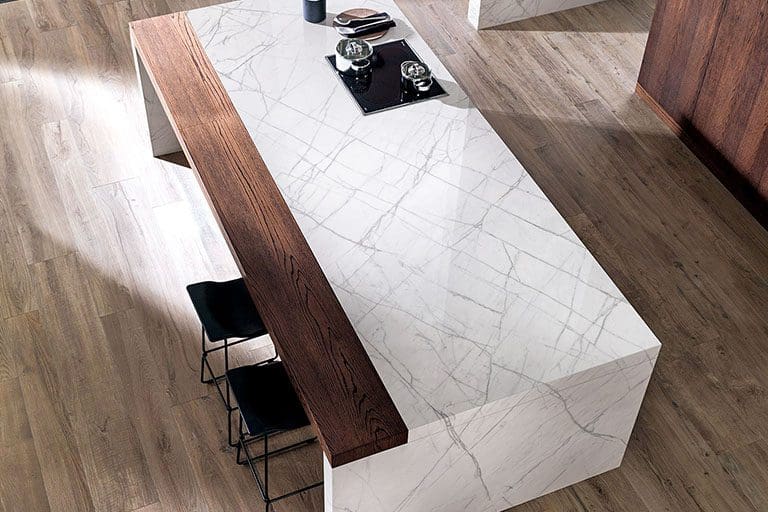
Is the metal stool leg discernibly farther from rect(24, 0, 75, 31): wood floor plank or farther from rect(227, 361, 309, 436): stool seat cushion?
rect(24, 0, 75, 31): wood floor plank

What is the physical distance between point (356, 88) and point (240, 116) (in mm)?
440

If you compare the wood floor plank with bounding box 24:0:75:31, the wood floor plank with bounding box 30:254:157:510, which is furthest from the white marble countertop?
the wood floor plank with bounding box 24:0:75:31

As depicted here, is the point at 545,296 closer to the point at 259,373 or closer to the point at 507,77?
the point at 259,373

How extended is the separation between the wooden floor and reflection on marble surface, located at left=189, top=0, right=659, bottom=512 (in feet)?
1.28

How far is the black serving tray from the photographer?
3631 millimetres

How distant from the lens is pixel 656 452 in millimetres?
3340

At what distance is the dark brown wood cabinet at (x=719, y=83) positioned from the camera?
3.96 m

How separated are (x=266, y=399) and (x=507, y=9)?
9.18 feet

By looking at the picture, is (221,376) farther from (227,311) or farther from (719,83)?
(719,83)

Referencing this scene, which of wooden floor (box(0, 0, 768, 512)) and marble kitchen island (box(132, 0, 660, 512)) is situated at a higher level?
marble kitchen island (box(132, 0, 660, 512))

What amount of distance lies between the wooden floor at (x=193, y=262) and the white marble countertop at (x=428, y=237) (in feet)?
2.06

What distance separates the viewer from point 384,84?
371 centimetres

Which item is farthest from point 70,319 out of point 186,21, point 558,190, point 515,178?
point 558,190

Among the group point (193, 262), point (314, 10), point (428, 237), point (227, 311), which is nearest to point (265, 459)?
point (227, 311)
